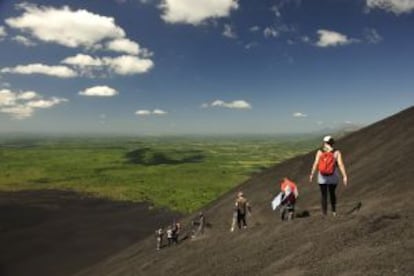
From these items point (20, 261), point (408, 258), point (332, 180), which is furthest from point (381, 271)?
point (20, 261)

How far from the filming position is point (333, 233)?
65.3 ft

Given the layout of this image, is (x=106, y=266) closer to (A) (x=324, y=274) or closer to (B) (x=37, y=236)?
(A) (x=324, y=274)

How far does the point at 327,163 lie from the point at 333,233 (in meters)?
2.58

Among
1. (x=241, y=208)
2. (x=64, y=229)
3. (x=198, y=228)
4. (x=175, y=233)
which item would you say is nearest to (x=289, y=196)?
(x=241, y=208)

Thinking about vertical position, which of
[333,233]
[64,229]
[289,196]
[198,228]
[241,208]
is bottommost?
[64,229]

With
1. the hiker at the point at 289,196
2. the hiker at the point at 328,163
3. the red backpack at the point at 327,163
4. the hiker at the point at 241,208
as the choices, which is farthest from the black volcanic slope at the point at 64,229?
the red backpack at the point at 327,163

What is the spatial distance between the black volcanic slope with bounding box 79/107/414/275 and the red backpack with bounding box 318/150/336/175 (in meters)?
2.09

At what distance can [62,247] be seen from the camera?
232 feet

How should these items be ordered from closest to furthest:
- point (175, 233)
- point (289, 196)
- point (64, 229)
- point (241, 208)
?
point (289, 196)
point (241, 208)
point (175, 233)
point (64, 229)

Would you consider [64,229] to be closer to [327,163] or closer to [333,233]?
[333,233]

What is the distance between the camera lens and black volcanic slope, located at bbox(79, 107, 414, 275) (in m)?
17.1

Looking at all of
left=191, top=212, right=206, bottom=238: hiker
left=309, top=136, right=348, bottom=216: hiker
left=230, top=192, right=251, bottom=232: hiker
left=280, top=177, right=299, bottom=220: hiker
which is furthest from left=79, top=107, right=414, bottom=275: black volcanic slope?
left=309, top=136, right=348, bottom=216: hiker

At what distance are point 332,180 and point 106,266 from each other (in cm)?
2875

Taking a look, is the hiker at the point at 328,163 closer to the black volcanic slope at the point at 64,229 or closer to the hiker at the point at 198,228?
the hiker at the point at 198,228
